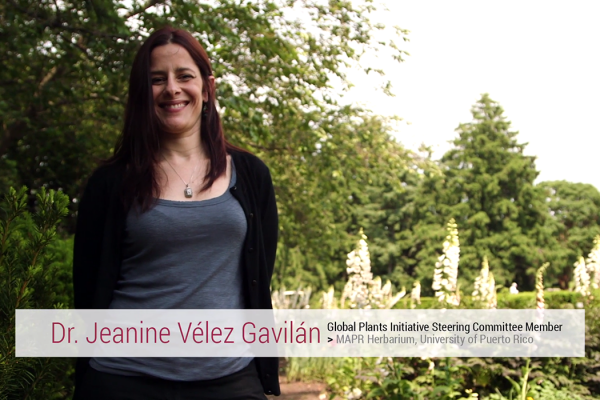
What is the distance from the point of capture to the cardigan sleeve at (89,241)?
76.7 inches

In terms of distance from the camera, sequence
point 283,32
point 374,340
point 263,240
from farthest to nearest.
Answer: point 283,32, point 374,340, point 263,240

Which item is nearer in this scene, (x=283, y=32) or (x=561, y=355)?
(x=561, y=355)

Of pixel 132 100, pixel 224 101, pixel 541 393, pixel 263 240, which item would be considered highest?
pixel 224 101

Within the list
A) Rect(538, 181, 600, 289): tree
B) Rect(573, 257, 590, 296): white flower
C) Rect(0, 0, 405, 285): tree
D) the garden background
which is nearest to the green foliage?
the garden background

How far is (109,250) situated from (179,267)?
0.21 meters

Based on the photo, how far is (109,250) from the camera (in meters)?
1.88

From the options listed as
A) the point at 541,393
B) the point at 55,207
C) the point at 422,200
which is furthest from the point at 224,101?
the point at 422,200

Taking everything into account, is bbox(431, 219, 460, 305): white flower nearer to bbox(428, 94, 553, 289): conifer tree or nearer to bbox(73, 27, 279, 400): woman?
bbox(73, 27, 279, 400): woman

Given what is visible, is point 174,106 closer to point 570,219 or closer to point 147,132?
point 147,132

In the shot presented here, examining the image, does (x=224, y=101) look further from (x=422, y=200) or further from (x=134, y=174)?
(x=422, y=200)

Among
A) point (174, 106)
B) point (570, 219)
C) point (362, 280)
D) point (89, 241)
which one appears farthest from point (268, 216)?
point (570, 219)

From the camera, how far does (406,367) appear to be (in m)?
5.50

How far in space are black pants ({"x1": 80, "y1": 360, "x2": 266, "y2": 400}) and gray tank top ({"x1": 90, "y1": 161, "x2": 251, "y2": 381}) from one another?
2 centimetres

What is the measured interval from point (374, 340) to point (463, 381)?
1.01 metres
